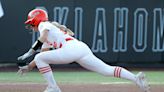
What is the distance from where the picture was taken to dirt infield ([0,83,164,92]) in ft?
34.1

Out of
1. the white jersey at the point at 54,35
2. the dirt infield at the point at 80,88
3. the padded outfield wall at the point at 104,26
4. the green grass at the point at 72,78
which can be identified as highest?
the white jersey at the point at 54,35

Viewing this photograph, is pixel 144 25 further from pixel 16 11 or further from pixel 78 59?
pixel 78 59

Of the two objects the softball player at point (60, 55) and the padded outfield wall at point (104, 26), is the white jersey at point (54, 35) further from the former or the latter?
the padded outfield wall at point (104, 26)

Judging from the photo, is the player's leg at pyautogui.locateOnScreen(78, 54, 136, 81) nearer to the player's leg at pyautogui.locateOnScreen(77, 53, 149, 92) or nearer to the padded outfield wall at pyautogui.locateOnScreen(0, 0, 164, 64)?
the player's leg at pyautogui.locateOnScreen(77, 53, 149, 92)

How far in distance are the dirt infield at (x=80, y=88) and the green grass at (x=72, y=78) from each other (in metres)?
1.02

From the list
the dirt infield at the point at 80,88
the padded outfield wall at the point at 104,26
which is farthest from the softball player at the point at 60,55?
the padded outfield wall at the point at 104,26

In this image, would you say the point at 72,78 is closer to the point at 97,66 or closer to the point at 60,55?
the point at 97,66

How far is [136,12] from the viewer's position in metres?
15.7

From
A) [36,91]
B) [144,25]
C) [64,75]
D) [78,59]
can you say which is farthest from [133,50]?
[78,59]

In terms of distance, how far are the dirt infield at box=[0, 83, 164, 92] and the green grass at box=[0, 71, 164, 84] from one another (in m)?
1.02

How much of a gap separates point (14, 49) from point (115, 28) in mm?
2711

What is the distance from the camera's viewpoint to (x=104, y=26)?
15.5m

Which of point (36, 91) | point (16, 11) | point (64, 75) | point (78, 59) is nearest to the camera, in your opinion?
point (78, 59)

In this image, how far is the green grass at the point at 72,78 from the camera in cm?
1240
